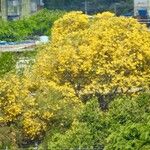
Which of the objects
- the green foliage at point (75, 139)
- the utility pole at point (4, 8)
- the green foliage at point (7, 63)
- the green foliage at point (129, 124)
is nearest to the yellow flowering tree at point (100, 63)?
the green foliage at point (129, 124)

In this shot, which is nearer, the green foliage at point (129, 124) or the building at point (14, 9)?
the green foliage at point (129, 124)

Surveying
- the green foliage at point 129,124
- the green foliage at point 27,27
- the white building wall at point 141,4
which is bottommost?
the white building wall at point 141,4

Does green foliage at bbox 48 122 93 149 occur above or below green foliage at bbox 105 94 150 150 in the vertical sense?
below

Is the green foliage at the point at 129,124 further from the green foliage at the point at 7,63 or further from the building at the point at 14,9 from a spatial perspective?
the building at the point at 14,9

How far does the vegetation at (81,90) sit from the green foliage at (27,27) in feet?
116

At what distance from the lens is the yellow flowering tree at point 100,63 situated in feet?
114

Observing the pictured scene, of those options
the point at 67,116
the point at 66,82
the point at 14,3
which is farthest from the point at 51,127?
the point at 14,3

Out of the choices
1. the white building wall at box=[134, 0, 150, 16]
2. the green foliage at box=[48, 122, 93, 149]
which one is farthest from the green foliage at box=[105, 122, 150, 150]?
the white building wall at box=[134, 0, 150, 16]

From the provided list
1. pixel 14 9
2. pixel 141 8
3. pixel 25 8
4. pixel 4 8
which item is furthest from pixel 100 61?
pixel 141 8

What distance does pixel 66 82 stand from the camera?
34.6m

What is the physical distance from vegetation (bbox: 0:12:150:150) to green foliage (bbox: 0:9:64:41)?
116 feet

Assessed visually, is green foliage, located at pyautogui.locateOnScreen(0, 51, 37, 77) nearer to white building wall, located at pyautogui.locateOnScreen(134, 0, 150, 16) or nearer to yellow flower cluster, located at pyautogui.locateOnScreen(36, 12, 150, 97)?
yellow flower cluster, located at pyautogui.locateOnScreen(36, 12, 150, 97)

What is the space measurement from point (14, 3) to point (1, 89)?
59909mm

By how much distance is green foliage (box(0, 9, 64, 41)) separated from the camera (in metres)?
73.9
